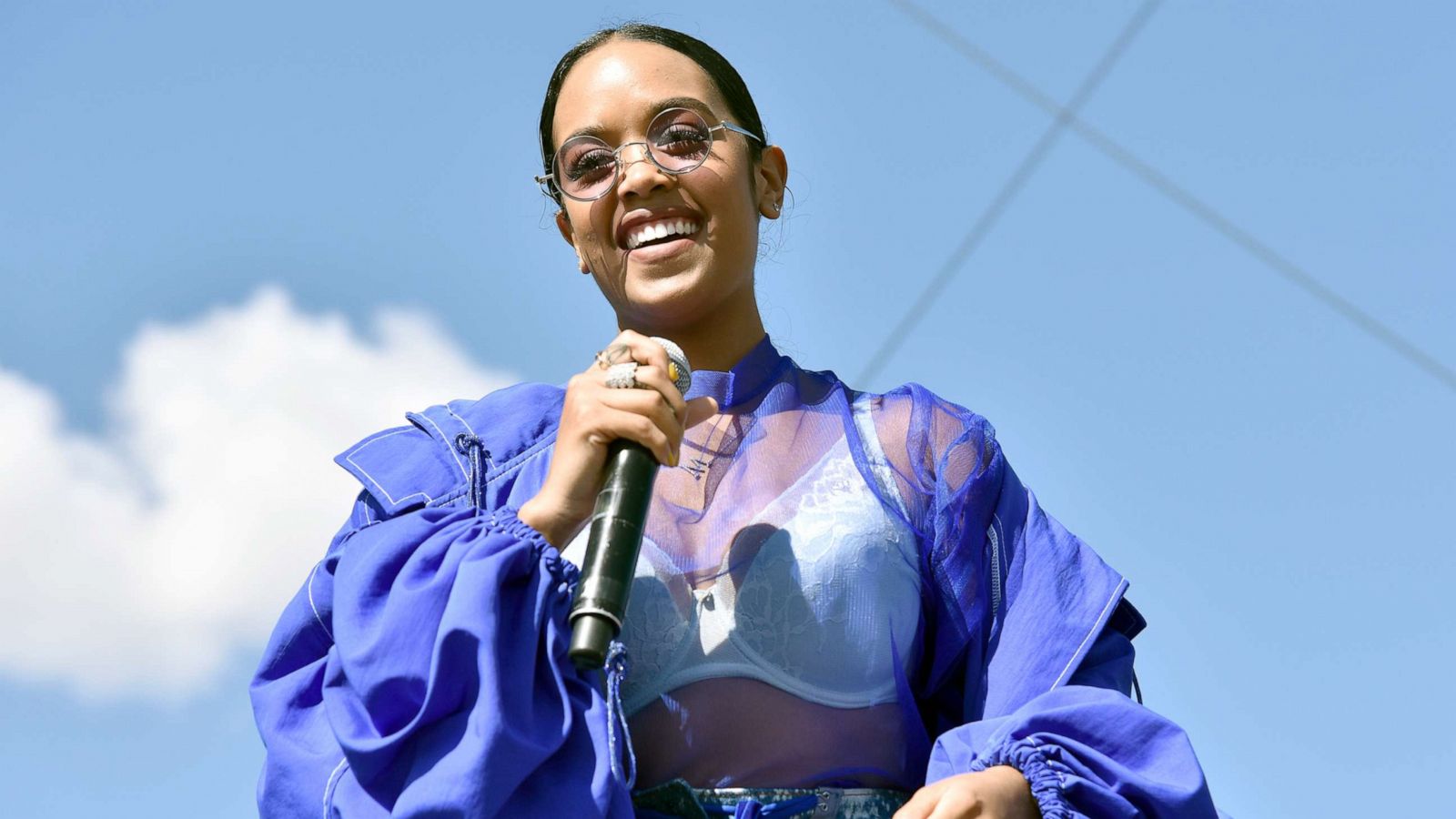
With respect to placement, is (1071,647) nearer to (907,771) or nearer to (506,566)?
(907,771)

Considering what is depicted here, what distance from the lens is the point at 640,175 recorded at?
2.85m

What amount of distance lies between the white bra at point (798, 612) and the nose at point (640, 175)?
1.70 ft

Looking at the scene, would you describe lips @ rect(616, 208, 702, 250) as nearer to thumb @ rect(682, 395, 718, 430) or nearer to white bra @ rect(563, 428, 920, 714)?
thumb @ rect(682, 395, 718, 430)

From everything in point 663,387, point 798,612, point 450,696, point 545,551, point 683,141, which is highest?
point 683,141

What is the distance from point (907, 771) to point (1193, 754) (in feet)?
1.28

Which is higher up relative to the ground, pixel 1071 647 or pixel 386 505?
pixel 1071 647

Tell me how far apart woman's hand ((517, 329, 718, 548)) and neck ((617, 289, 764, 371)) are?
1.48 feet

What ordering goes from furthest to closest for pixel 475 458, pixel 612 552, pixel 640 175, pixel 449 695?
1. pixel 640 175
2. pixel 475 458
3. pixel 449 695
4. pixel 612 552

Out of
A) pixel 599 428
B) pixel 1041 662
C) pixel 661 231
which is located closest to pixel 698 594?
pixel 599 428

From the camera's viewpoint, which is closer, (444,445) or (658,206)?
(444,445)

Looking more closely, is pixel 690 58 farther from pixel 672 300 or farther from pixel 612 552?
pixel 612 552

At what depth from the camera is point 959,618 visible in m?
2.68

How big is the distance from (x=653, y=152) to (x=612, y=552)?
2.99 feet

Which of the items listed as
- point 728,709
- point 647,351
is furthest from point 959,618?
point 647,351
